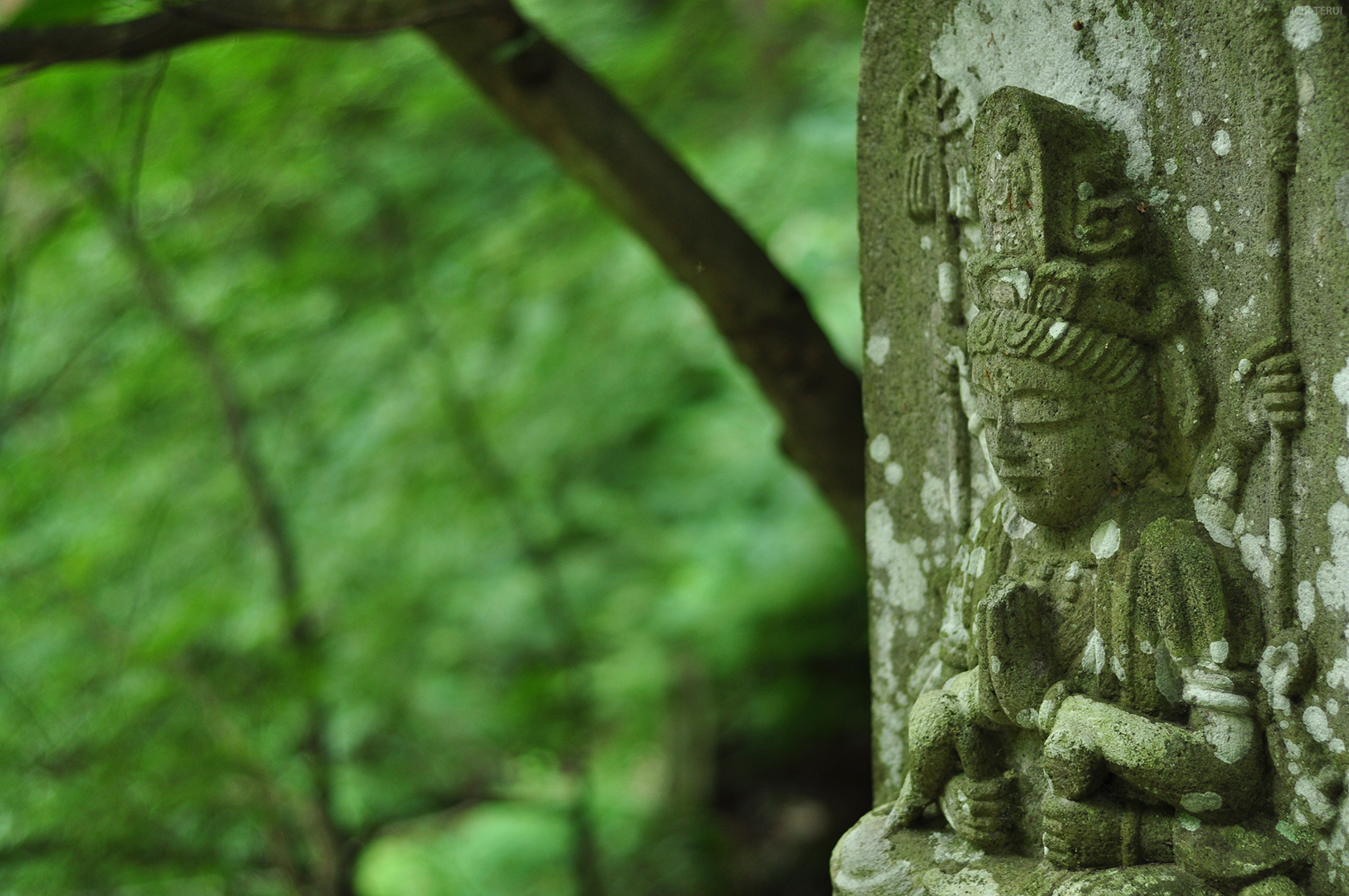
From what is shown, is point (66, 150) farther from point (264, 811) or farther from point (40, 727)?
point (264, 811)

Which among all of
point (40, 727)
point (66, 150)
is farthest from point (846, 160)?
point (40, 727)

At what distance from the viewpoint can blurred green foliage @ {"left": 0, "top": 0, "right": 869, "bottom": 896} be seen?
417cm

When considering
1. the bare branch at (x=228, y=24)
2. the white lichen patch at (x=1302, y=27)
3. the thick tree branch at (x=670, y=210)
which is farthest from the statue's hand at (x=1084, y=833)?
the bare branch at (x=228, y=24)

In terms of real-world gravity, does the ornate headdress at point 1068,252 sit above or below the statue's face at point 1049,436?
above

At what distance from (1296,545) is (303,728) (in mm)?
3708

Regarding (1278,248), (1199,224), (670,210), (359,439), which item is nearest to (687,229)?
(670,210)

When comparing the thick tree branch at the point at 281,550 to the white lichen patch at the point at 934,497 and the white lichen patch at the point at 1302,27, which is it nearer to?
the white lichen patch at the point at 934,497

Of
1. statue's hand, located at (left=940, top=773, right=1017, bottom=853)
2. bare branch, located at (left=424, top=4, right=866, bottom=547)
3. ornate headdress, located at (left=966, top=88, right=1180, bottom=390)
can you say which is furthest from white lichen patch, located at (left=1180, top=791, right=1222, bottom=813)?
bare branch, located at (left=424, top=4, right=866, bottom=547)

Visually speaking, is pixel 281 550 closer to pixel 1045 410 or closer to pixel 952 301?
pixel 952 301

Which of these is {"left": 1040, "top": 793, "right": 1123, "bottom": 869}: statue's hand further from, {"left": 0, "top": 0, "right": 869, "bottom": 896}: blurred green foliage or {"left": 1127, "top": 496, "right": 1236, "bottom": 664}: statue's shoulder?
{"left": 0, "top": 0, "right": 869, "bottom": 896}: blurred green foliage

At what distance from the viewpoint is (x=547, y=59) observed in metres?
2.98

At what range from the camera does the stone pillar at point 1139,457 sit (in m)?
1.52

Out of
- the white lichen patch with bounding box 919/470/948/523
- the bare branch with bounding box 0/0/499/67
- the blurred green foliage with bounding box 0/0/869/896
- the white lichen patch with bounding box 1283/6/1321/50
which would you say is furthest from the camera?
the blurred green foliage with bounding box 0/0/869/896

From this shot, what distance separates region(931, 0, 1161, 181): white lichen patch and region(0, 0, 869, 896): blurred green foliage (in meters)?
2.27
